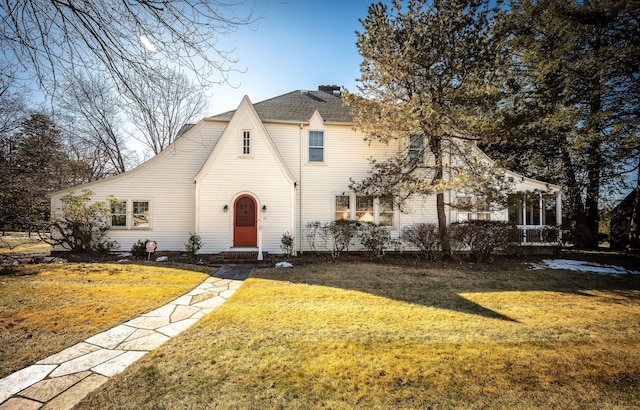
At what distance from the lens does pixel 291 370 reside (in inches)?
116

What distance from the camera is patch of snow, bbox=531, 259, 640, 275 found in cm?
954

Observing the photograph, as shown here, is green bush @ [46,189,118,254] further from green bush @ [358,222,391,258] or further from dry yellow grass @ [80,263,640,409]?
green bush @ [358,222,391,258]

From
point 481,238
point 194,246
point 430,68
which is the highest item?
point 430,68

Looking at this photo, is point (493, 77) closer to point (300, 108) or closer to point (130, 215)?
point (300, 108)

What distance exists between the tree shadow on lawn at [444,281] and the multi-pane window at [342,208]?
3489 mm

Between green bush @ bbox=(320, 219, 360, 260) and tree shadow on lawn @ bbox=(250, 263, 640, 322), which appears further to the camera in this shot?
green bush @ bbox=(320, 219, 360, 260)

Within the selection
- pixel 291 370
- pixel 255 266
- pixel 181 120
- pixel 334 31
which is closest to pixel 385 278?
pixel 255 266

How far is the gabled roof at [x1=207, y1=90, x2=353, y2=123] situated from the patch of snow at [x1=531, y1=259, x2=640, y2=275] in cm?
1055

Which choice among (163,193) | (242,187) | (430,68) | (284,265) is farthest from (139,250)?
(430,68)

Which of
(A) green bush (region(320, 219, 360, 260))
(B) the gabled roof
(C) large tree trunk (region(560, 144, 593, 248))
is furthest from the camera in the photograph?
(C) large tree trunk (region(560, 144, 593, 248))

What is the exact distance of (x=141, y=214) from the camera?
1185 centimetres

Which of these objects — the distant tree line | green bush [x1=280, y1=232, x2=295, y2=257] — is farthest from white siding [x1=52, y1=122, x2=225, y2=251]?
the distant tree line

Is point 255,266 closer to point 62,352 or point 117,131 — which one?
point 62,352

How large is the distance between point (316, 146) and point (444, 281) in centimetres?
829
